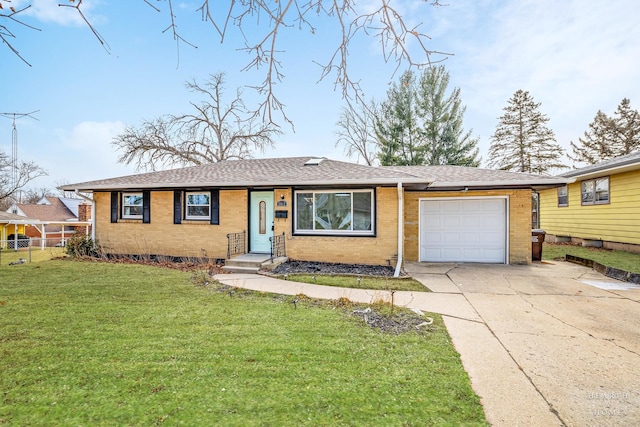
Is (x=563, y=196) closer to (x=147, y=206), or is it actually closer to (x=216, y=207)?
(x=216, y=207)

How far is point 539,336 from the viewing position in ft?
14.4

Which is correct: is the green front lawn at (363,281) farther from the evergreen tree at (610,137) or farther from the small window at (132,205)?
the evergreen tree at (610,137)

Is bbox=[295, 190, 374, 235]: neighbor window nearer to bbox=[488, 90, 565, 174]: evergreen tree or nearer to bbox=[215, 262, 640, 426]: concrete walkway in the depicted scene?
bbox=[215, 262, 640, 426]: concrete walkway

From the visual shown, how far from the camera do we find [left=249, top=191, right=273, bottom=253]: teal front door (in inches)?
423

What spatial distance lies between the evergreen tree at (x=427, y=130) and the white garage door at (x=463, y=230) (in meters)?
14.6

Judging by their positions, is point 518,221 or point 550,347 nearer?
point 550,347

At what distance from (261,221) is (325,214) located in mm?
2216

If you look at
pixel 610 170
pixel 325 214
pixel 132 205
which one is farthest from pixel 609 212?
pixel 132 205

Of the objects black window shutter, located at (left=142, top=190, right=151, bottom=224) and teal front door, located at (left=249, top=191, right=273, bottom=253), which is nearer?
teal front door, located at (left=249, top=191, right=273, bottom=253)

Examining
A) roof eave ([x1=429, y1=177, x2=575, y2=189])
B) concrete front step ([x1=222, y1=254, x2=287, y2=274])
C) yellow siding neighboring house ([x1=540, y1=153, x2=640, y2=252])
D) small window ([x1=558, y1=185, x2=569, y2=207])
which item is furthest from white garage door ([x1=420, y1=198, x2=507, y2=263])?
small window ([x1=558, y1=185, x2=569, y2=207])

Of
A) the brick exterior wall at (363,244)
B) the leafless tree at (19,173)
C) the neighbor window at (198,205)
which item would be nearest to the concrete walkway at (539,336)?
the brick exterior wall at (363,244)

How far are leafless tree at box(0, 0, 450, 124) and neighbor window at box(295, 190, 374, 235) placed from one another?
21.7 feet

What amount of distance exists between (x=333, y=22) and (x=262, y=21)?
77 cm

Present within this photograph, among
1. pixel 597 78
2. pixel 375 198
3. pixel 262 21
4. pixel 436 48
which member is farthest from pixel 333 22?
pixel 597 78
